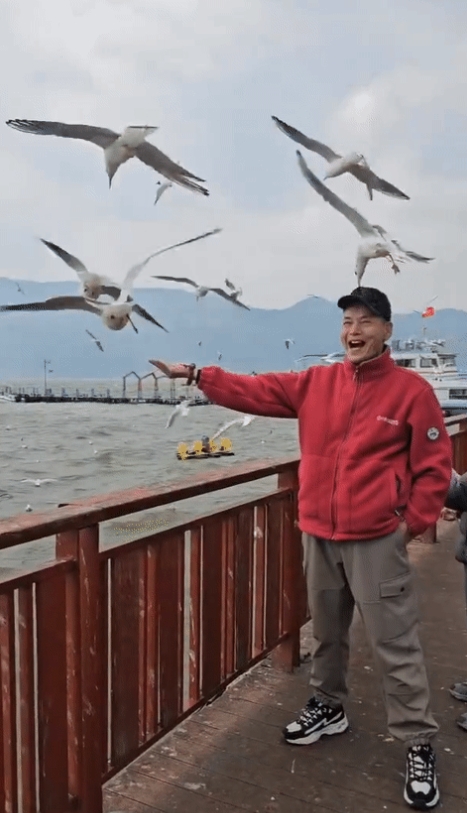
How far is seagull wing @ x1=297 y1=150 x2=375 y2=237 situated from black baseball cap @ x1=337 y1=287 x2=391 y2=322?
5.36m

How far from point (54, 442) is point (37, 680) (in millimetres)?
89274

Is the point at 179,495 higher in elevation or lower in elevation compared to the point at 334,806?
higher

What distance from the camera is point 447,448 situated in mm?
2039

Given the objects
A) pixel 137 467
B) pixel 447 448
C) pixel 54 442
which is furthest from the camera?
pixel 54 442

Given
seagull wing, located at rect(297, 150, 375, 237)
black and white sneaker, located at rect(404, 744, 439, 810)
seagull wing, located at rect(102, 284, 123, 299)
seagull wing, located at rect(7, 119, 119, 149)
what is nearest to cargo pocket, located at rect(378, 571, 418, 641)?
black and white sneaker, located at rect(404, 744, 439, 810)

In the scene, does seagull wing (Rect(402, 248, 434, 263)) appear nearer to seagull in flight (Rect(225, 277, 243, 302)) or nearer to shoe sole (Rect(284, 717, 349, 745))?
seagull in flight (Rect(225, 277, 243, 302))

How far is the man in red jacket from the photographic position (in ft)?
6.67

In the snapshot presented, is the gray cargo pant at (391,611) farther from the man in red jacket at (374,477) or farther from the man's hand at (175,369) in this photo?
the man's hand at (175,369)

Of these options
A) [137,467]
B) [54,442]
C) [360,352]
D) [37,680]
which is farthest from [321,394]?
[54,442]

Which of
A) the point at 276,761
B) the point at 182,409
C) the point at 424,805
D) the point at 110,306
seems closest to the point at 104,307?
the point at 110,306

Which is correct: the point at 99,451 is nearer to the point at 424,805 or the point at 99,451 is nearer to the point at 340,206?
Answer: the point at 340,206

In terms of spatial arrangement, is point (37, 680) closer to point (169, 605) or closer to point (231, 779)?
point (169, 605)

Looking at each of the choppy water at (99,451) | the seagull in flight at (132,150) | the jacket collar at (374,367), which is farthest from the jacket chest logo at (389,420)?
the choppy water at (99,451)

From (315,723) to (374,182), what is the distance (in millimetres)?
6677
